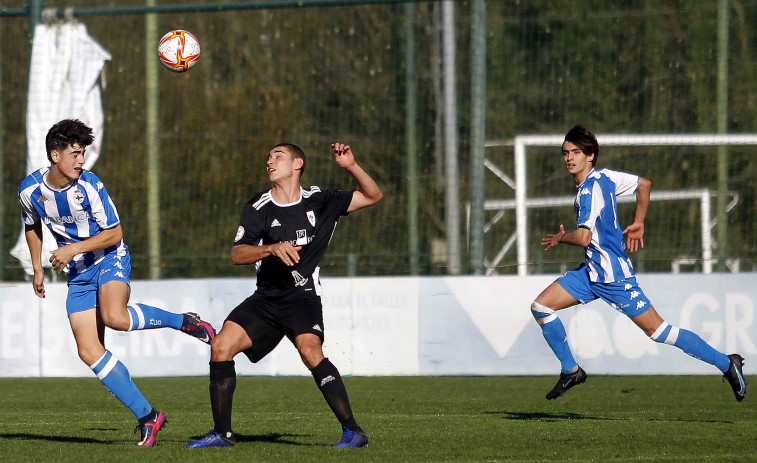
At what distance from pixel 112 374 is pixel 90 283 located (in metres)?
0.63

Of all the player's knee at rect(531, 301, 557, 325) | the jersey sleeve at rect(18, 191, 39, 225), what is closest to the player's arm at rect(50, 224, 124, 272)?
the jersey sleeve at rect(18, 191, 39, 225)

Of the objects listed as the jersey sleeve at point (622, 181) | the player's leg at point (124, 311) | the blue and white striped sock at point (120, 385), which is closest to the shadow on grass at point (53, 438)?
the blue and white striped sock at point (120, 385)

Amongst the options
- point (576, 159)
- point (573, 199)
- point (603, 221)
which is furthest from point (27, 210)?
point (573, 199)

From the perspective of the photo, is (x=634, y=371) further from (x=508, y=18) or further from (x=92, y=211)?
(x=92, y=211)

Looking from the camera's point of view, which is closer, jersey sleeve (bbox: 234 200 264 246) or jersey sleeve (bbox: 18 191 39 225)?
jersey sleeve (bbox: 234 200 264 246)

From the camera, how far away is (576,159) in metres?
8.28

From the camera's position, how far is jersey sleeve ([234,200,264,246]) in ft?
21.9

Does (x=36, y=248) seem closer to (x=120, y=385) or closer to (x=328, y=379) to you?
(x=120, y=385)

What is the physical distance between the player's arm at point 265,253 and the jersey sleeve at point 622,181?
287cm

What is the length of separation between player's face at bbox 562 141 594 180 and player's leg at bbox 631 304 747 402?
1167 mm

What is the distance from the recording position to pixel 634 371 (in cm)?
1219

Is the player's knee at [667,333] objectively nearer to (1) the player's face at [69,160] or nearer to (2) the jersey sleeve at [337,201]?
(2) the jersey sleeve at [337,201]

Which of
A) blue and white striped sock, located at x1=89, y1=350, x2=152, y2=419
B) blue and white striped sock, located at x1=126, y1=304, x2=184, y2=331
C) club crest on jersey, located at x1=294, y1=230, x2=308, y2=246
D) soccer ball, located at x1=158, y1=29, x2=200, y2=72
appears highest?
soccer ball, located at x1=158, y1=29, x2=200, y2=72

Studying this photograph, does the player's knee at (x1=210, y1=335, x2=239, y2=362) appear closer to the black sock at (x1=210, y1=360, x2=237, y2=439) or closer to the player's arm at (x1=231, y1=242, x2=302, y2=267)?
the black sock at (x1=210, y1=360, x2=237, y2=439)
